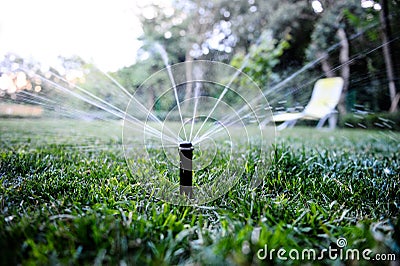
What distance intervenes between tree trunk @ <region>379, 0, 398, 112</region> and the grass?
10.1ft

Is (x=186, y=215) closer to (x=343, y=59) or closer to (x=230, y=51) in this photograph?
(x=343, y=59)

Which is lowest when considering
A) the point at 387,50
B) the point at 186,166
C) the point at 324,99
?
the point at 186,166

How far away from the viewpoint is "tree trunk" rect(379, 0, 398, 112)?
4781mm

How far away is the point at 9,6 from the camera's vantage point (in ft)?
18.5

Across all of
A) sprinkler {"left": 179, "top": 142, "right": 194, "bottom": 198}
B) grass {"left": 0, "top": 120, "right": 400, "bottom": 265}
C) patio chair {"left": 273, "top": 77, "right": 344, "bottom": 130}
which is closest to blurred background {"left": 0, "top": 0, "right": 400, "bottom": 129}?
patio chair {"left": 273, "top": 77, "right": 344, "bottom": 130}

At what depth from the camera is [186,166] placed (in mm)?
1703

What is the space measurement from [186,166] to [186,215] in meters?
0.25

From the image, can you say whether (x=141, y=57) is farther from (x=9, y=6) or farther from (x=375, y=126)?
(x=375, y=126)

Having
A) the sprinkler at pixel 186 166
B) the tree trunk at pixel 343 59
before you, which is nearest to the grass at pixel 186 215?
the sprinkler at pixel 186 166

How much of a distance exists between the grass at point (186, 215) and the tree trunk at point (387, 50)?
3092 millimetres

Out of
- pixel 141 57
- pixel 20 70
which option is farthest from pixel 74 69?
pixel 141 57

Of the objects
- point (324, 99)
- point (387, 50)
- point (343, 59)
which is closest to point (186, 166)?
point (324, 99)

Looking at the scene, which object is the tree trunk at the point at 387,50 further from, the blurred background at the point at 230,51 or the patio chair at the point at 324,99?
the patio chair at the point at 324,99

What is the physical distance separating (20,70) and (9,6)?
106 cm
